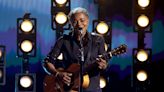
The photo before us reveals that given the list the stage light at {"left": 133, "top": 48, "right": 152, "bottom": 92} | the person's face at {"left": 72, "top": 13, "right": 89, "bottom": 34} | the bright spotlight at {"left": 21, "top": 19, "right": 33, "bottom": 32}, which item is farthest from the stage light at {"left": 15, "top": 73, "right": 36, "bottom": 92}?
the person's face at {"left": 72, "top": 13, "right": 89, "bottom": 34}

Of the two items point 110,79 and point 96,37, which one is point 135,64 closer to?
point 110,79

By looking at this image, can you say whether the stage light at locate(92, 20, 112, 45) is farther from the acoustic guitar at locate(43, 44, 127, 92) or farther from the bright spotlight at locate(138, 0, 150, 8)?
the acoustic guitar at locate(43, 44, 127, 92)

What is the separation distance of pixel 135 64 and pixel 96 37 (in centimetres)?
169

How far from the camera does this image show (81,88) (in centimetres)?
355

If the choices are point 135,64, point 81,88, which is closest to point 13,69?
point 135,64

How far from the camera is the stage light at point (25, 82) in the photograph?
5.58 m

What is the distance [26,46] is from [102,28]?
102 cm

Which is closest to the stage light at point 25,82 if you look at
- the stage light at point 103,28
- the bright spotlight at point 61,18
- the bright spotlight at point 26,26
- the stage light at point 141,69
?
the bright spotlight at point 26,26

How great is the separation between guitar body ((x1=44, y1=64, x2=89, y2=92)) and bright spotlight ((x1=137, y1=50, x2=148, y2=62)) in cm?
179

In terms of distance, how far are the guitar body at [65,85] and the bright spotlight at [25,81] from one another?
56.4 inches

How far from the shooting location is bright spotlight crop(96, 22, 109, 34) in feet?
18.5

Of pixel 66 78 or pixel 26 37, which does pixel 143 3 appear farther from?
pixel 66 78

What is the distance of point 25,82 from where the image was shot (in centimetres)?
558

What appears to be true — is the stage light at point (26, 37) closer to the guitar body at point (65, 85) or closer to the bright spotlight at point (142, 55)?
the bright spotlight at point (142, 55)
